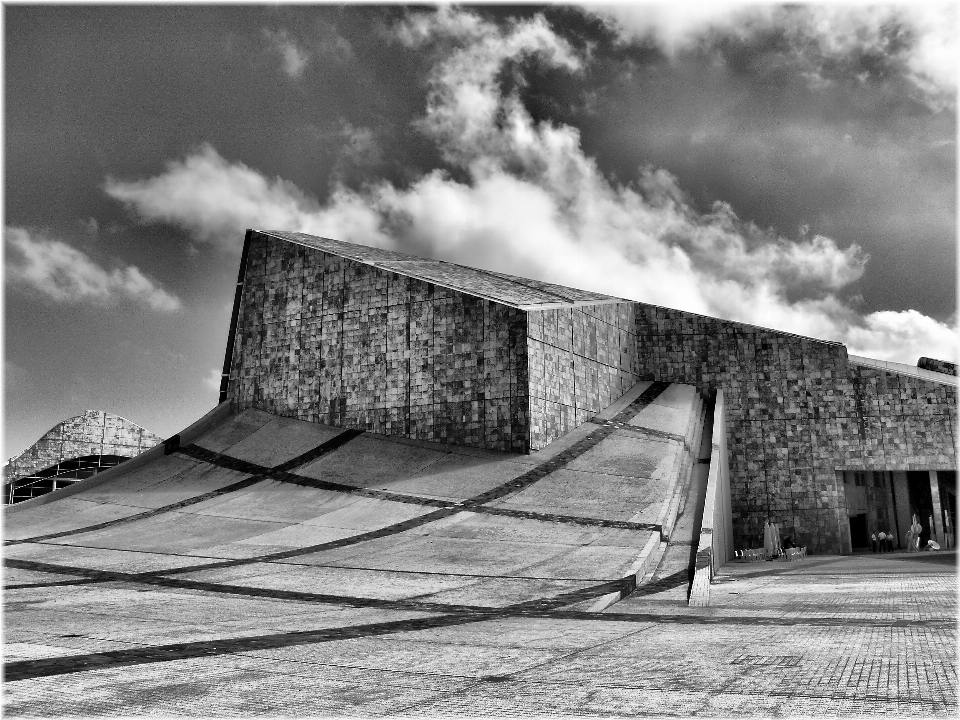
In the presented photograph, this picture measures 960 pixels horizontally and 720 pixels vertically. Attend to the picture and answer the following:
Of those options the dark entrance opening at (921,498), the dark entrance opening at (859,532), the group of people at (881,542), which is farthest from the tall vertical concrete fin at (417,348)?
the dark entrance opening at (859,532)

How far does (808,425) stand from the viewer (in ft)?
81.5

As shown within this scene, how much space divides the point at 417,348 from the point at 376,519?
733 centimetres

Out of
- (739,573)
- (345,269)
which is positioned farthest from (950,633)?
(345,269)

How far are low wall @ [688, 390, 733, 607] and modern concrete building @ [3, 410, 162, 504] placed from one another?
86.9ft

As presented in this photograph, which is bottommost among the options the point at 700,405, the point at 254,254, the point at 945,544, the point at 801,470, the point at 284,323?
the point at 945,544

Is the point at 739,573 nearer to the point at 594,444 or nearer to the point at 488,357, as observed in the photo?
the point at 594,444

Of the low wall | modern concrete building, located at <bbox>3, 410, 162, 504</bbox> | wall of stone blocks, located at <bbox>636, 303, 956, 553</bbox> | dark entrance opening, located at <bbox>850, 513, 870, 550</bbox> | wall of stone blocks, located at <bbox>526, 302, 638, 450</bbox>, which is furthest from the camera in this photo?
modern concrete building, located at <bbox>3, 410, 162, 504</bbox>

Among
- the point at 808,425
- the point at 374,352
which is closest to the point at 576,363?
the point at 374,352

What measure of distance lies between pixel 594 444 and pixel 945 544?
37.3ft

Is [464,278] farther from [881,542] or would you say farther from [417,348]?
[881,542]

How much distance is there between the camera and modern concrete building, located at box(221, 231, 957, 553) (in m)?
22.1

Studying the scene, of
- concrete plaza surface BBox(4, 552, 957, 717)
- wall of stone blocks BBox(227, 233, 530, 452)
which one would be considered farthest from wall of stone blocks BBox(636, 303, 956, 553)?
concrete plaza surface BBox(4, 552, 957, 717)

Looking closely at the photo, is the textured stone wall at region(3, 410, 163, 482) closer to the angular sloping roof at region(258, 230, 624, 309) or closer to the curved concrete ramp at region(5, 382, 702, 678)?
the curved concrete ramp at region(5, 382, 702, 678)

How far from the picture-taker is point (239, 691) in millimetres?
5348
